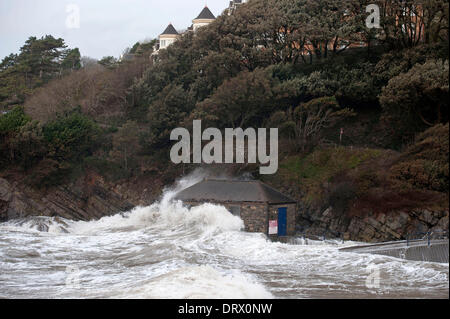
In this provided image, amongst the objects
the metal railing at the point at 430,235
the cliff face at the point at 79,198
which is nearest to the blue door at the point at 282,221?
the cliff face at the point at 79,198

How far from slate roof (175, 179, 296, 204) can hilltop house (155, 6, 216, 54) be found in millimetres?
30655

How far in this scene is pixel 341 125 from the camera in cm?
3834

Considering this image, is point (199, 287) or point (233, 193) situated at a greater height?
point (233, 193)

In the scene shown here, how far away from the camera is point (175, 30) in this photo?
212 ft

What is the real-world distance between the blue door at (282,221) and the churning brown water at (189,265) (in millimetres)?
1525

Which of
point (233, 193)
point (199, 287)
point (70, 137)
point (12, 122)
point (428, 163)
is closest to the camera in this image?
point (199, 287)

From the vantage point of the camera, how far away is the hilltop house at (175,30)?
60188mm

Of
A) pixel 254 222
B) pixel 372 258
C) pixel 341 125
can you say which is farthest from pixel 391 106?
pixel 372 258

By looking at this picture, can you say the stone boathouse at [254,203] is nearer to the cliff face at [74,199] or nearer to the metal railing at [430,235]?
the metal railing at [430,235]

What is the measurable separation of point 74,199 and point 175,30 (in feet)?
98.0

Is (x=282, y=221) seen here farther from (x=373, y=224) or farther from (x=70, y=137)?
(x=70, y=137)

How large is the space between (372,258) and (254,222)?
767cm

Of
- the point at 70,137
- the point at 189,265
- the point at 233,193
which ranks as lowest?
the point at 189,265

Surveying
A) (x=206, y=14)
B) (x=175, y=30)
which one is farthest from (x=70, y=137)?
(x=175, y=30)
